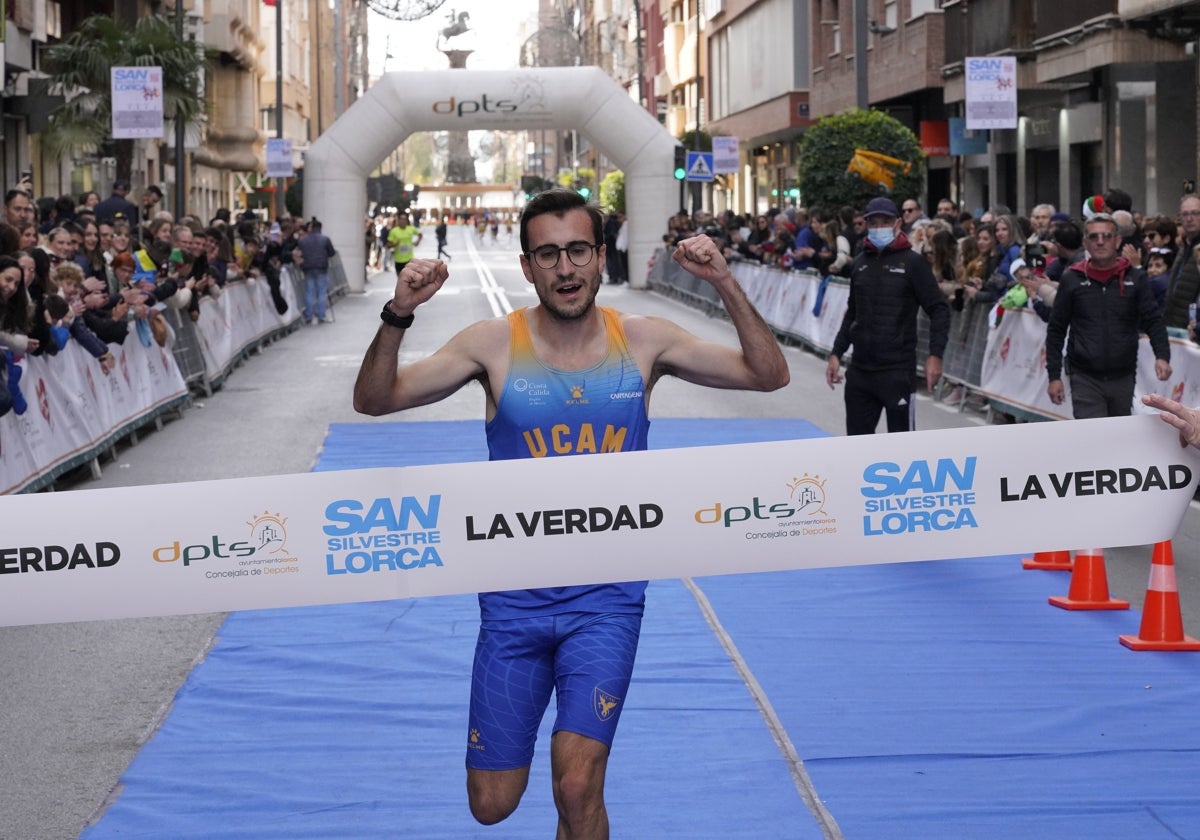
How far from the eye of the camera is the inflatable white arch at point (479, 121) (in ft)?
138

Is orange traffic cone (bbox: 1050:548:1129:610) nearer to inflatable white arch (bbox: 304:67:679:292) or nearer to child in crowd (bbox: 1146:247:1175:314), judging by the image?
child in crowd (bbox: 1146:247:1175:314)

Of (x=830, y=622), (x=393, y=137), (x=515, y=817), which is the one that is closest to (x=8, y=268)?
(x=830, y=622)

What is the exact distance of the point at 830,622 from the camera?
936 cm

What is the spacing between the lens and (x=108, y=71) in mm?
31953

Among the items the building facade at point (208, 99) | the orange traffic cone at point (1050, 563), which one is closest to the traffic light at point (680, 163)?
the building facade at point (208, 99)

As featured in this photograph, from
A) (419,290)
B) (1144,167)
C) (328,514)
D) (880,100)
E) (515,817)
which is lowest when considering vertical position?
(515,817)

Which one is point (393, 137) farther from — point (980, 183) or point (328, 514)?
point (328, 514)

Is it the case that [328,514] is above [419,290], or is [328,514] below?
below

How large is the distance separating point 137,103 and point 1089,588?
18.7 metres

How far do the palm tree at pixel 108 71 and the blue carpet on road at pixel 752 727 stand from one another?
76.8ft

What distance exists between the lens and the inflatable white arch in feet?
138

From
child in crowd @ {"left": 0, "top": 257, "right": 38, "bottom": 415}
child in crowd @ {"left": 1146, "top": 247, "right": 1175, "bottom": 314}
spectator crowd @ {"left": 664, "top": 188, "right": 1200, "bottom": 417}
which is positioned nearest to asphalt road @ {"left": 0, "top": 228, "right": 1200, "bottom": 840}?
spectator crowd @ {"left": 664, "top": 188, "right": 1200, "bottom": 417}

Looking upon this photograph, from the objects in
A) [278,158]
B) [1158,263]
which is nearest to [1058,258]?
[1158,263]

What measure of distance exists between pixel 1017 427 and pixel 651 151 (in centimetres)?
3801
